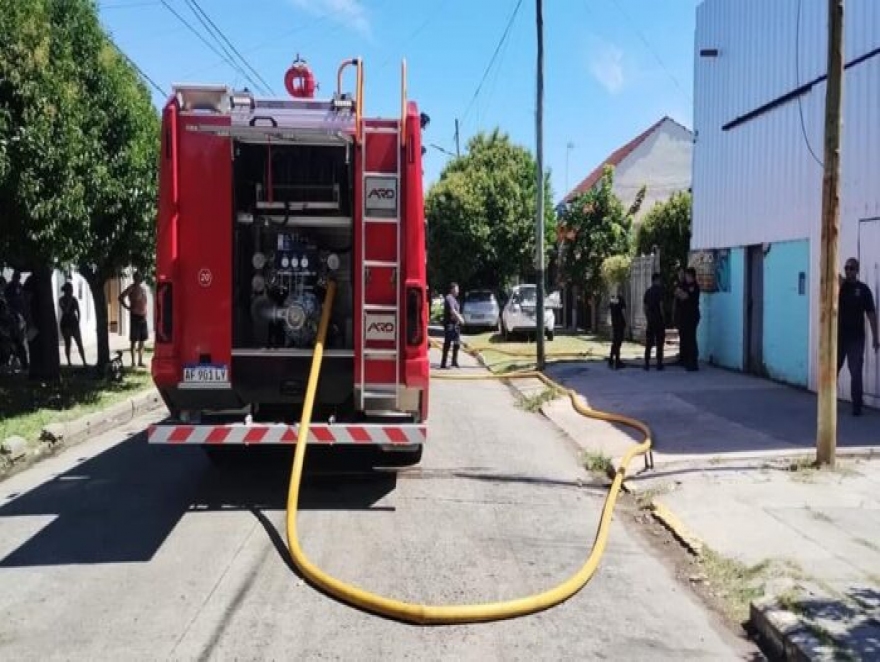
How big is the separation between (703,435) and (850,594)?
504 cm

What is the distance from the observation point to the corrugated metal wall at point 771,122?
1165 centimetres

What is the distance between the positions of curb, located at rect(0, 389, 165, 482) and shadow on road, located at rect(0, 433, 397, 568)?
670 mm

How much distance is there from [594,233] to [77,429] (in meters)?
20.7

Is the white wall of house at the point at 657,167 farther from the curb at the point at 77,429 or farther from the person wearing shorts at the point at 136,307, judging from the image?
the curb at the point at 77,429

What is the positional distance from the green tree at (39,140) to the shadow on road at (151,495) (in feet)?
9.55

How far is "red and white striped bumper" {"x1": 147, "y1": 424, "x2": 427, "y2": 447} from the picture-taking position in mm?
7027

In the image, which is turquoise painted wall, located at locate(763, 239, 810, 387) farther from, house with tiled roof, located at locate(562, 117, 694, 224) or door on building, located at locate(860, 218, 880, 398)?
house with tiled roof, located at locate(562, 117, 694, 224)

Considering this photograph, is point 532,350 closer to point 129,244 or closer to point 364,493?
point 129,244

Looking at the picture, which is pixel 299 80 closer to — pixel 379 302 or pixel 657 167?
pixel 379 302

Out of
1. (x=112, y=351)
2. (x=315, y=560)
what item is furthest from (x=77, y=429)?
(x=112, y=351)

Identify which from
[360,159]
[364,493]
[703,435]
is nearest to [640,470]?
[703,435]

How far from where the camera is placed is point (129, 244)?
13766 millimetres

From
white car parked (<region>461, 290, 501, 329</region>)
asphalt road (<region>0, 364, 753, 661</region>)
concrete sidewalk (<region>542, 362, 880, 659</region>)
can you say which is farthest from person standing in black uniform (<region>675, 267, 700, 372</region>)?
white car parked (<region>461, 290, 501, 329</region>)

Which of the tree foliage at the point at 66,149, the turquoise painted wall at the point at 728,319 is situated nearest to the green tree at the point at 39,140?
the tree foliage at the point at 66,149
